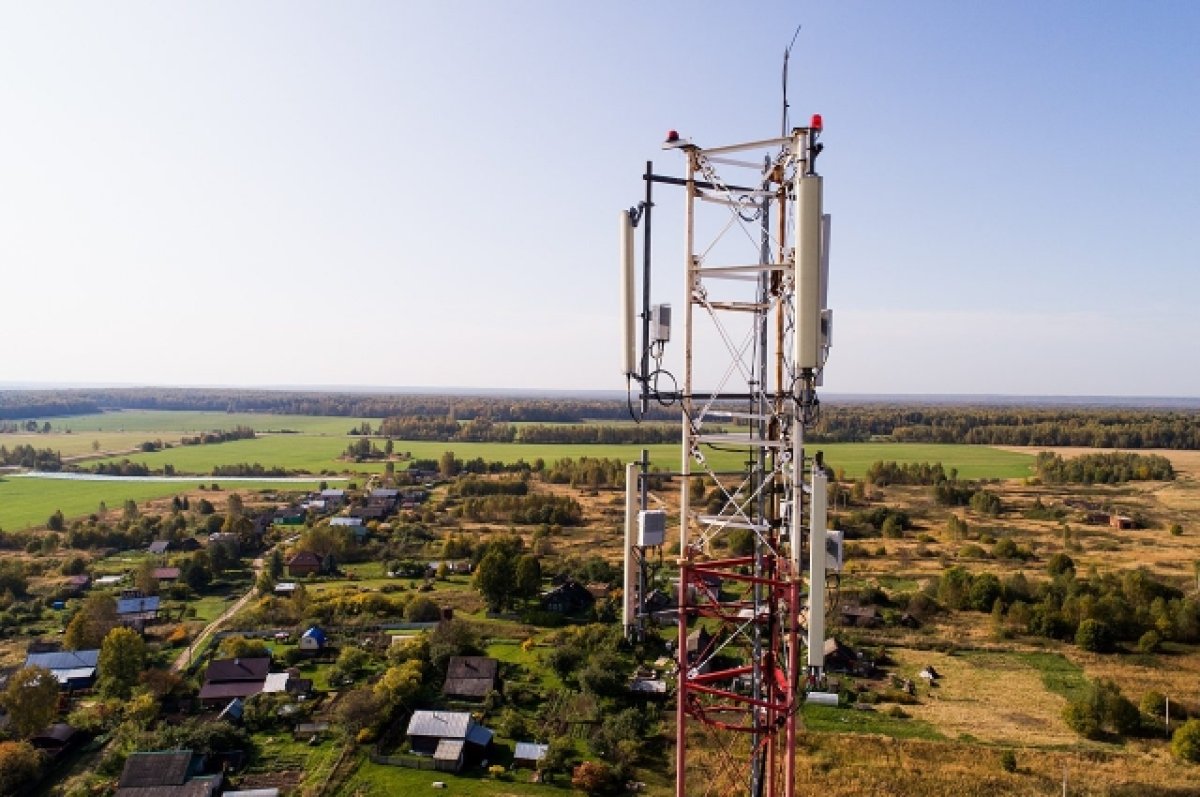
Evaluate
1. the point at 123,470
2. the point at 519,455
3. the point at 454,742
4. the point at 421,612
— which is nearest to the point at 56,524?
the point at 123,470

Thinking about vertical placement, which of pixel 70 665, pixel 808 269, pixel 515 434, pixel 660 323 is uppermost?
pixel 808 269

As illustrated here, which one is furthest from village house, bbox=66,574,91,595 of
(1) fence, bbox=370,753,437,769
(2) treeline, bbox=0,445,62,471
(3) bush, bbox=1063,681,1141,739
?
(2) treeline, bbox=0,445,62,471

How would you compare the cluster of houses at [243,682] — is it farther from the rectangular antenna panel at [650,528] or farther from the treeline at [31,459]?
the treeline at [31,459]

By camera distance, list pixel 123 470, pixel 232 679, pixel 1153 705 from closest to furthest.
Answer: pixel 1153 705 → pixel 232 679 → pixel 123 470

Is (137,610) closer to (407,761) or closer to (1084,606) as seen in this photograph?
(407,761)

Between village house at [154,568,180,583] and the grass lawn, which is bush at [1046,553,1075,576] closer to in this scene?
the grass lawn

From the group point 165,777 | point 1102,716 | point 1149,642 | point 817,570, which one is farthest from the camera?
point 1149,642

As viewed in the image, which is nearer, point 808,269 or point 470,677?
point 808,269
